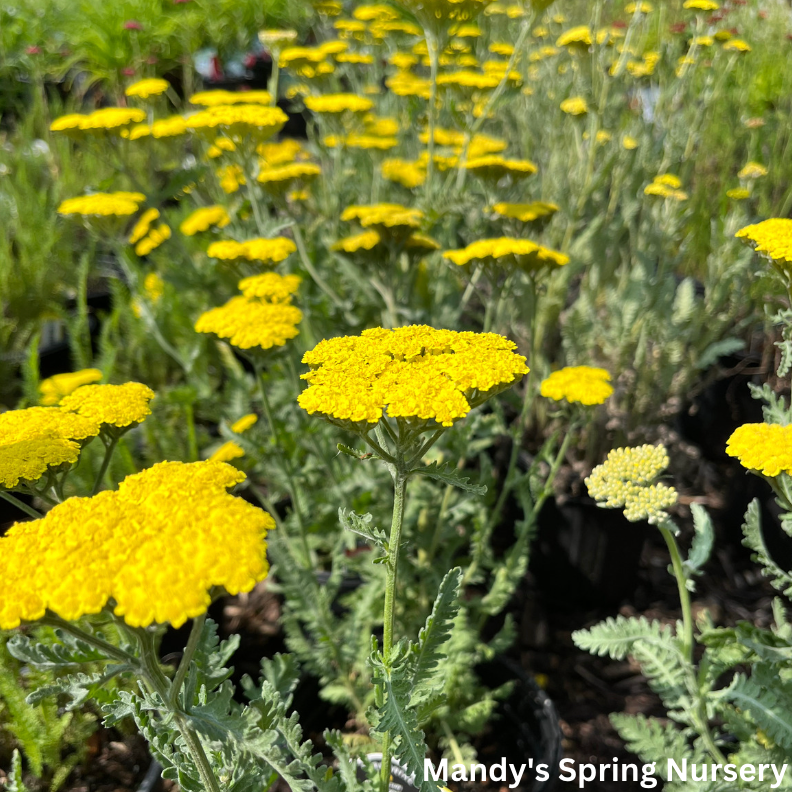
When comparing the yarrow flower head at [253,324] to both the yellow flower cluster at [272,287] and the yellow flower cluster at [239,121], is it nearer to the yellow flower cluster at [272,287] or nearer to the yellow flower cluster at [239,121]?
the yellow flower cluster at [272,287]

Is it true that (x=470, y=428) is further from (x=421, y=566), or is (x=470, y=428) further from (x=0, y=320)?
(x=0, y=320)

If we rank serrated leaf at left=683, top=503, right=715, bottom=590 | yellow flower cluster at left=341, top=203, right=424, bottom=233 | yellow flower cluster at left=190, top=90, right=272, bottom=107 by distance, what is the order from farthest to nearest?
yellow flower cluster at left=190, top=90, right=272, bottom=107
yellow flower cluster at left=341, top=203, right=424, bottom=233
serrated leaf at left=683, top=503, right=715, bottom=590

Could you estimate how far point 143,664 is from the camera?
0.77m

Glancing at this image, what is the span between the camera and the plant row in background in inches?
32.2

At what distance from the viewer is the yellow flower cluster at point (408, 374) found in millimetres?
808

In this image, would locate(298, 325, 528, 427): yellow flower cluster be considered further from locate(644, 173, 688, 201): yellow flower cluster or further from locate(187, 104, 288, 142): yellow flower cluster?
locate(644, 173, 688, 201): yellow flower cluster

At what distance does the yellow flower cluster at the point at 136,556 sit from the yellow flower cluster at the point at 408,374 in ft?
0.60

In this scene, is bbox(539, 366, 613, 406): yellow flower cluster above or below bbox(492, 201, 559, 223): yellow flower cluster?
below

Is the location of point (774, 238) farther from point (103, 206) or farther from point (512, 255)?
point (103, 206)

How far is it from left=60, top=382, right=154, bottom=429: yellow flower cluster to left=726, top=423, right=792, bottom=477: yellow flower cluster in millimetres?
988

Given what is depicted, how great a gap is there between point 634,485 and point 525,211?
911 millimetres

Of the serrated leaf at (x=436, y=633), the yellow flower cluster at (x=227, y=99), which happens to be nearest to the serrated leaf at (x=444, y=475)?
the serrated leaf at (x=436, y=633)

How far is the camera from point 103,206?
6.12 feet

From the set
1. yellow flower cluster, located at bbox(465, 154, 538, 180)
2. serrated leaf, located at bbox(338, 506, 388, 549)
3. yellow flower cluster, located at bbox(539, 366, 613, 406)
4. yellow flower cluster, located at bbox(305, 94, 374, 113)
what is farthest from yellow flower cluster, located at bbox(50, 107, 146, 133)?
serrated leaf, located at bbox(338, 506, 388, 549)
